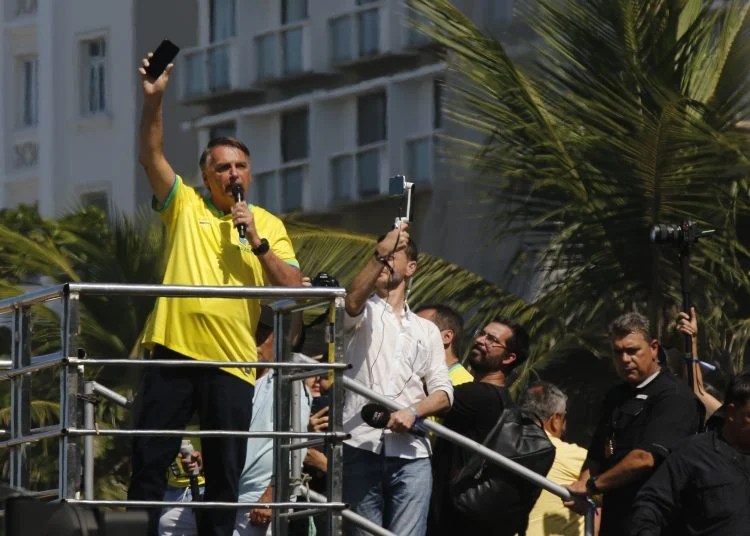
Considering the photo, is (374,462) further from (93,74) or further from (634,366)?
(93,74)

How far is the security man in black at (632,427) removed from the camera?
9.93 metres

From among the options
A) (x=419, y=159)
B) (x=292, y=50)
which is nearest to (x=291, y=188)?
(x=292, y=50)

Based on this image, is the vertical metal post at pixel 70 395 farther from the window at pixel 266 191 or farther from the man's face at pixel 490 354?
the window at pixel 266 191

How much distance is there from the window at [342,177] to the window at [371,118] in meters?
0.41

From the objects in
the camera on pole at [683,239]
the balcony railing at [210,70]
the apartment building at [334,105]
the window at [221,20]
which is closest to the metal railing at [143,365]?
the camera on pole at [683,239]

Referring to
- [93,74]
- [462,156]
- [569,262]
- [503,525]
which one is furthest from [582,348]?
[93,74]

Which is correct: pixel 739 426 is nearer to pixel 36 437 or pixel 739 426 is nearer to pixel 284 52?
pixel 36 437

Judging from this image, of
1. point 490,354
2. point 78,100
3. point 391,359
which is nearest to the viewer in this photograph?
point 391,359

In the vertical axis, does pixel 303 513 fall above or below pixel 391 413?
below

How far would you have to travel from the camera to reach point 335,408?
840cm

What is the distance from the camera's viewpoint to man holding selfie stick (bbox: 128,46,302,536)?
888 centimetres

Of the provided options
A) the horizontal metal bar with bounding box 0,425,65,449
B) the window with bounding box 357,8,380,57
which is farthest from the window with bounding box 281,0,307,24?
the horizontal metal bar with bounding box 0,425,65,449

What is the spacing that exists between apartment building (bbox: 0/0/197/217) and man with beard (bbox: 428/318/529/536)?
28.7 metres

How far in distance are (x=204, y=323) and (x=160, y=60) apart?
3.66 feet
